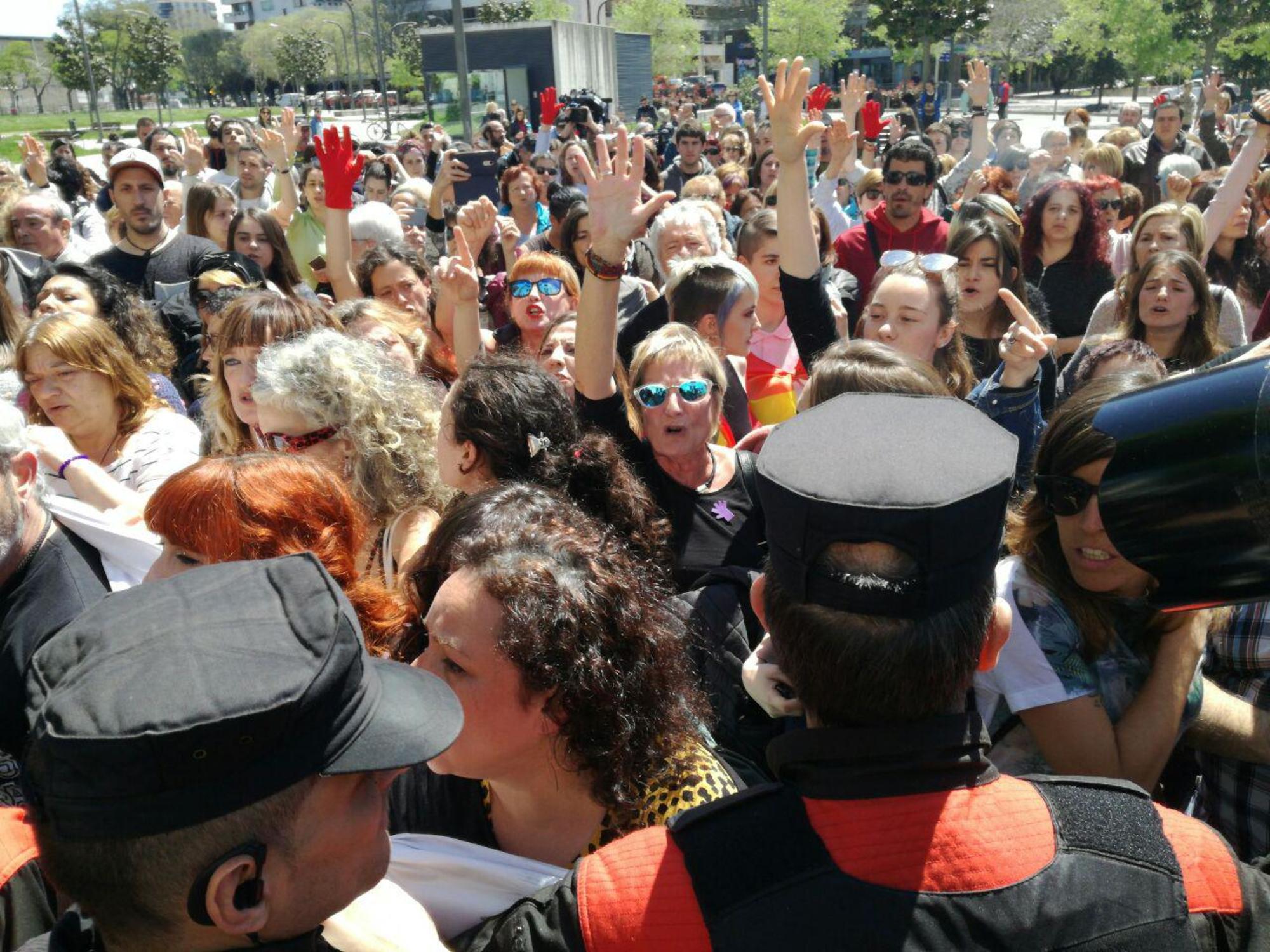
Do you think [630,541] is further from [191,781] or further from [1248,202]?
[1248,202]

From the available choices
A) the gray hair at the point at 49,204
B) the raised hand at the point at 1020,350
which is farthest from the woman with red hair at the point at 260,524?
the gray hair at the point at 49,204

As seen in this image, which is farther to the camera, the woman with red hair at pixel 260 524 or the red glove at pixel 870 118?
the red glove at pixel 870 118

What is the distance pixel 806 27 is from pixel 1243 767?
52.6 meters

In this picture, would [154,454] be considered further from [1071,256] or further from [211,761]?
[1071,256]

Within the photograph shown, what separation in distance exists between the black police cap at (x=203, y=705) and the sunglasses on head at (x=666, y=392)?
2024 millimetres

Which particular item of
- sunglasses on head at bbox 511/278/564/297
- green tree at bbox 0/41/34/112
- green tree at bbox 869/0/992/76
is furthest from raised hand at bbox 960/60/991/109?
green tree at bbox 0/41/34/112

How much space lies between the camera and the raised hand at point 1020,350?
10.6 feet

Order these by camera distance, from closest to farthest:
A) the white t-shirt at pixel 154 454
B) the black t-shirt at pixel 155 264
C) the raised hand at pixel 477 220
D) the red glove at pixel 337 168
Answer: the white t-shirt at pixel 154 454
the raised hand at pixel 477 220
the red glove at pixel 337 168
the black t-shirt at pixel 155 264

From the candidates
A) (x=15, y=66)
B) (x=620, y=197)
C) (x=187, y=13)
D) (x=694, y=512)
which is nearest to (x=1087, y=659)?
(x=694, y=512)

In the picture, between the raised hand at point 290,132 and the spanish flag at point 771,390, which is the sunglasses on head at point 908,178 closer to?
the spanish flag at point 771,390

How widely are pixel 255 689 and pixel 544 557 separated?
804 millimetres

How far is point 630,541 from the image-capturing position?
108 inches

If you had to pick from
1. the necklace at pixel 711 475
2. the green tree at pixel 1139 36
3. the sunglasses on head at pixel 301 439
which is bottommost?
the necklace at pixel 711 475

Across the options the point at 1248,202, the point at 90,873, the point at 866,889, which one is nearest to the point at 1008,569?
the point at 866,889
